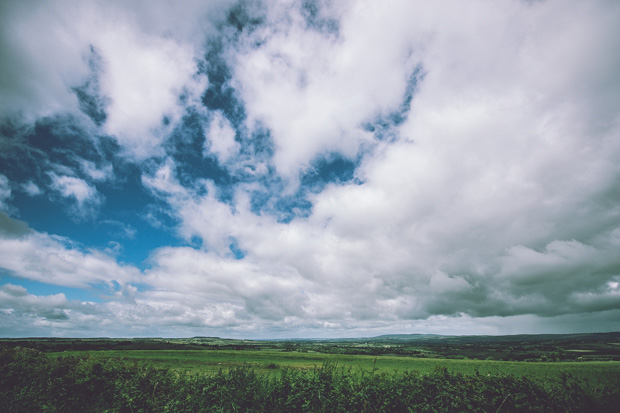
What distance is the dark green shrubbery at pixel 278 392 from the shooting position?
8.23 meters

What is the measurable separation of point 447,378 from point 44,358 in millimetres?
20392

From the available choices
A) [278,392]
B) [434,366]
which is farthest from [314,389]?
[434,366]

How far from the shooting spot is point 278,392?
988 cm

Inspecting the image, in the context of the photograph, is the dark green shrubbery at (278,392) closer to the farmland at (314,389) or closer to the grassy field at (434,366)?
the farmland at (314,389)

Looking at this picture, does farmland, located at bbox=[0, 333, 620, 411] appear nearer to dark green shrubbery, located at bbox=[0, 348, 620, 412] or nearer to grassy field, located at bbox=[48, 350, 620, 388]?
dark green shrubbery, located at bbox=[0, 348, 620, 412]

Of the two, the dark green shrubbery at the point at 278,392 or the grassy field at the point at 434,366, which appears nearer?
the dark green shrubbery at the point at 278,392

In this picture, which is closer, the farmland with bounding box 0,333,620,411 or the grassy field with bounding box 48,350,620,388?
the farmland with bounding box 0,333,620,411

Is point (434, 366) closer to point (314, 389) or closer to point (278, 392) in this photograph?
point (314, 389)

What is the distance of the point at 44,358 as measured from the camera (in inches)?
621

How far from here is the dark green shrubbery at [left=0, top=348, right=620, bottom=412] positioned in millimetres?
8227

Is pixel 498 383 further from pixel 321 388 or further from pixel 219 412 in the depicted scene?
pixel 219 412

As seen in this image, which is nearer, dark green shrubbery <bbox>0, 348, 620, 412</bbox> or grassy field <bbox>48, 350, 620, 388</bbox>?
dark green shrubbery <bbox>0, 348, 620, 412</bbox>

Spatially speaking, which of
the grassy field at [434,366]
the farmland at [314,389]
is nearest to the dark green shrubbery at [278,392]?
→ the farmland at [314,389]

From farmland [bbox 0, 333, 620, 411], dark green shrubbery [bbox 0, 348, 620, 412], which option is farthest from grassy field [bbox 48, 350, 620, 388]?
dark green shrubbery [bbox 0, 348, 620, 412]
